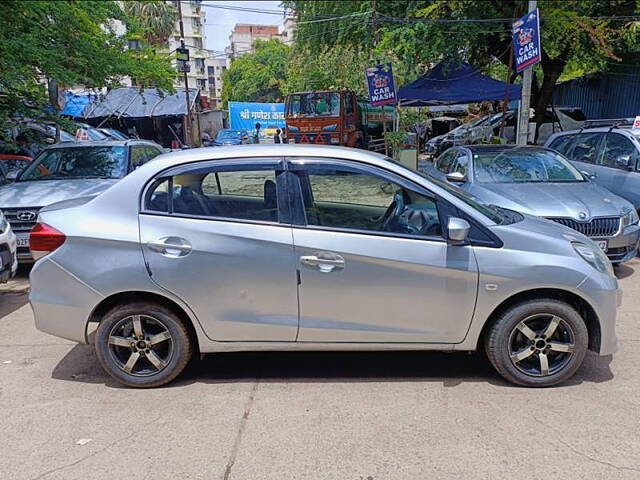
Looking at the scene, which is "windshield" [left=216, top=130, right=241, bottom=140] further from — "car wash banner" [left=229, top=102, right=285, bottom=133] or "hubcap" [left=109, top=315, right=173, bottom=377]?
"hubcap" [left=109, top=315, right=173, bottom=377]

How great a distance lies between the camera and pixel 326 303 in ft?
11.2

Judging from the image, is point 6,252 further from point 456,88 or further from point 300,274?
point 456,88

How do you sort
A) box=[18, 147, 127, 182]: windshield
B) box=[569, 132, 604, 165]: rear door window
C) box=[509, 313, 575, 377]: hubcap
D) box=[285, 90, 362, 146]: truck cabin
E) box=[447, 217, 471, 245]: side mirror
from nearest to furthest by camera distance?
box=[447, 217, 471, 245]: side mirror, box=[509, 313, 575, 377]: hubcap, box=[18, 147, 127, 182]: windshield, box=[569, 132, 604, 165]: rear door window, box=[285, 90, 362, 146]: truck cabin

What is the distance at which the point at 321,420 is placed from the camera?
3180mm

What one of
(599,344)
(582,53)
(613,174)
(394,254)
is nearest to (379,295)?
(394,254)

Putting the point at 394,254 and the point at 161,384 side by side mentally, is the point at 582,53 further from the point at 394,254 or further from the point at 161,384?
the point at 161,384

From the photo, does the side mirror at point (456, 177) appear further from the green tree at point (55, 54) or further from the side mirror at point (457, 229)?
the green tree at point (55, 54)

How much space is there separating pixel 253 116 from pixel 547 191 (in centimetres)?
3025

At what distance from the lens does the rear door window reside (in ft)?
28.4

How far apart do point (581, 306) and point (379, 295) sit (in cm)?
148

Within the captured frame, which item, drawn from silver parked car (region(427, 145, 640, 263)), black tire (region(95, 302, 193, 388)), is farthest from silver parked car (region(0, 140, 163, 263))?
silver parked car (region(427, 145, 640, 263))

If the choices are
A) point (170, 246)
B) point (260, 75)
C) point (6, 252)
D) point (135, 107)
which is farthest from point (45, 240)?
point (260, 75)

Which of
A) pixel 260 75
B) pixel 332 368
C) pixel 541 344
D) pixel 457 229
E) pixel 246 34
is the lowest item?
pixel 332 368

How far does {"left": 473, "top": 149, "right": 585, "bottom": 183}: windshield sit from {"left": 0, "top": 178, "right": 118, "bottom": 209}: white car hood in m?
5.21
